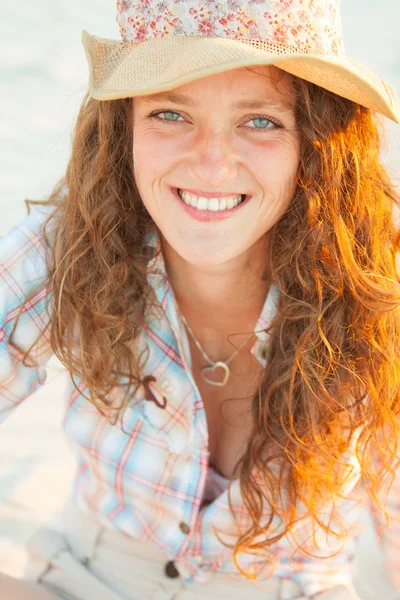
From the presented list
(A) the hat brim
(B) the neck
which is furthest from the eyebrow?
(B) the neck

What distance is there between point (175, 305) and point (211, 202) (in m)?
0.39

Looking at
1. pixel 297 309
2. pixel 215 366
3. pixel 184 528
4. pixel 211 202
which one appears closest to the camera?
pixel 211 202

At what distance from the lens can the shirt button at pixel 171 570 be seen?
6.38ft

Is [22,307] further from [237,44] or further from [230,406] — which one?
[237,44]

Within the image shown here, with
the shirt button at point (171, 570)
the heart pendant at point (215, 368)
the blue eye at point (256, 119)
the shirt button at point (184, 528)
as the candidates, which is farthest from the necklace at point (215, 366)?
the blue eye at point (256, 119)

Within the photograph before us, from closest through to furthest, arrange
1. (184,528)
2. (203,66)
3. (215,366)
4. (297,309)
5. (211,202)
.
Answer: (203,66) → (211,202) → (297,309) → (184,528) → (215,366)

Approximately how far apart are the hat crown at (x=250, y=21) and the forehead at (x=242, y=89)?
94 mm

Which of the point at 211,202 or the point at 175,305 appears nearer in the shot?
the point at 211,202

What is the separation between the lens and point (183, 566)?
6.31 feet

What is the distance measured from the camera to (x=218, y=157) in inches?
59.8

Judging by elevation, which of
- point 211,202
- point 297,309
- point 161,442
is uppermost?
point 211,202

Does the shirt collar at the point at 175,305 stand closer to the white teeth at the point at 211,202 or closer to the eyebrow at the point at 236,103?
the white teeth at the point at 211,202

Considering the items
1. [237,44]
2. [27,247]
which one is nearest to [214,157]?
[237,44]

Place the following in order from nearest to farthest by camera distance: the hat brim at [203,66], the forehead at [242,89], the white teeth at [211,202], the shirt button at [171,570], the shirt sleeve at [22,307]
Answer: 1. the hat brim at [203,66]
2. the forehead at [242,89]
3. the white teeth at [211,202]
4. the shirt sleeve at [22,307]
5. the shirt button at [171,570]
